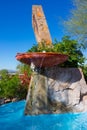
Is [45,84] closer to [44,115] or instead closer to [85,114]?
[44,115]

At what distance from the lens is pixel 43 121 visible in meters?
7.35

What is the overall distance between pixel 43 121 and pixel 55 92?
4.88ft

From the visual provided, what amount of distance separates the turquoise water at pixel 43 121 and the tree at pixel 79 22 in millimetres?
6398

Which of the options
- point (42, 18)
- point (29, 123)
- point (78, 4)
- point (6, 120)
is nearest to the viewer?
point (29, 123)

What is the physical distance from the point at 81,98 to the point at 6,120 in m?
2.59

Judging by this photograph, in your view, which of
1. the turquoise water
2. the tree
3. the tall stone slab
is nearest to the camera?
the turquoise water

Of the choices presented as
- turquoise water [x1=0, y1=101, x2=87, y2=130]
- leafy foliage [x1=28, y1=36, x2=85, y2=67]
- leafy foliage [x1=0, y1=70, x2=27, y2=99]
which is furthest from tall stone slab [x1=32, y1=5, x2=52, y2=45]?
turquoise water [x1=0, y1=101, x2=87, y2=130]

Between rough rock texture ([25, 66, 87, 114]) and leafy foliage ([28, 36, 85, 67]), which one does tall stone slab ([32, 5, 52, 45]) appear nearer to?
leafy foliage ([28, 36, 85, 67])

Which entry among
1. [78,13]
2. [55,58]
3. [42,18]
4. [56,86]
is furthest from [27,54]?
[78,13]

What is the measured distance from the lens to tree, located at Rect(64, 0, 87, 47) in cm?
1372

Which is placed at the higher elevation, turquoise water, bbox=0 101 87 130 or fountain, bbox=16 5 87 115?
fountain, bbox=16 5 87 115

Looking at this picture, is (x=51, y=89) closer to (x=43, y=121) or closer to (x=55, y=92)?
(x=55, y=92)

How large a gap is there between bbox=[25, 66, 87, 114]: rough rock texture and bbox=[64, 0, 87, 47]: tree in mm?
5332

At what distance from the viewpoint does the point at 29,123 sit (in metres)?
7.14
